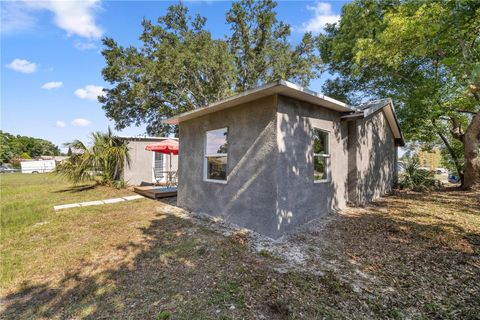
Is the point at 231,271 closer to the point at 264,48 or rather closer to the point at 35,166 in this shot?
the point at 264,48

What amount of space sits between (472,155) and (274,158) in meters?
11.9

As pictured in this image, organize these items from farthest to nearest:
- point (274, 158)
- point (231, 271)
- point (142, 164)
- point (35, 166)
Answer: point (35, 166) → point (142, 164) → point (274, 158) → point (231, 271)

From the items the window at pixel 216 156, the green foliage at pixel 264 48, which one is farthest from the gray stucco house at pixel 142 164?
the green foliage at pixel 264 48

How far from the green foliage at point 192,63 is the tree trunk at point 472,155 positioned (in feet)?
41.8

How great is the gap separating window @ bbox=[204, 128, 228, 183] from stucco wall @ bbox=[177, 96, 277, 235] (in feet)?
0.57

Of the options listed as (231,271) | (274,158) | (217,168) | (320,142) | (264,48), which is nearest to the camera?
(231,271)

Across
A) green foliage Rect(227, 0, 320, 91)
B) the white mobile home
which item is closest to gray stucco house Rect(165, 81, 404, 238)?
green foliage Rect(227, 0, 320, 91)

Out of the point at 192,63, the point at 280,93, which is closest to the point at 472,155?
the point at 280,93

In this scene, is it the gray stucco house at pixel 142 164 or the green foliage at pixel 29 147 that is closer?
the gray stucco house at pixel 142 164

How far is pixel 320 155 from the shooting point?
629cm

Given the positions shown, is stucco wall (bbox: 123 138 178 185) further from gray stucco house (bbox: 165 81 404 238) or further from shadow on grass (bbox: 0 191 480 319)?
shadow on grass (bbox: 0 191 480 319)

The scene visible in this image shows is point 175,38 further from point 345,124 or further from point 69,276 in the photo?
point 69,276

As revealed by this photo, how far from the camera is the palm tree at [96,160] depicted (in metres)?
11.2

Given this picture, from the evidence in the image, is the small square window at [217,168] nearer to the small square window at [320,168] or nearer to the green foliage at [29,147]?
the small square window at [320,168]
